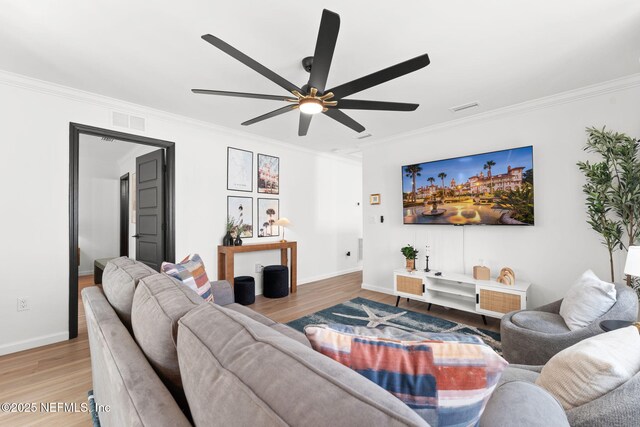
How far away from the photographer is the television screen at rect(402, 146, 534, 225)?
326 cm

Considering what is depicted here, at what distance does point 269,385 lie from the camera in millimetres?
517

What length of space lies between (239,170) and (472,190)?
3.28m

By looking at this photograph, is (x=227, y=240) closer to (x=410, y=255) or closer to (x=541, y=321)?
(x=410, y=255)

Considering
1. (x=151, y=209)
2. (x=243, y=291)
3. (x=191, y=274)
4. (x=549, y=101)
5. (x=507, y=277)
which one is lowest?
(x=243, y=291)

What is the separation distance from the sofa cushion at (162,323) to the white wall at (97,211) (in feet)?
20.4

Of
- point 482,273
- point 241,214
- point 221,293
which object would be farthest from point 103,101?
point 482,273

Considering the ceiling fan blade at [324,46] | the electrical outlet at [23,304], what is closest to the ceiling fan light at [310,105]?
the ceiling fan blade at [324,46]

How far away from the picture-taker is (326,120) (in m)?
3.79

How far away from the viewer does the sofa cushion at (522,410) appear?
2.24 ft

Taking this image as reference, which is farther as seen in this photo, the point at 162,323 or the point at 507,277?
the point at 507,277

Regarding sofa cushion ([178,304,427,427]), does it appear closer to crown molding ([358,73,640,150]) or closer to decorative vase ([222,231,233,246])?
decorative vase ([222,231,233,246])

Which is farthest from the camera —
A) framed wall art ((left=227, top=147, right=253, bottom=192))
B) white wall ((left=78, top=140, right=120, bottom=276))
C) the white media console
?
white wall ((left=78, top=140, right=120, bottom=276))

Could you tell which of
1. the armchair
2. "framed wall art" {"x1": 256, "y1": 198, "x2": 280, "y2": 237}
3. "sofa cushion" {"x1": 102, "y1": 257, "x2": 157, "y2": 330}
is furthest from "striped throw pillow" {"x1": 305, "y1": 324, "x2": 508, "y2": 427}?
"framed wall art" {"x1": 256, "y1": 198, "x2": 280, "y2": 237}

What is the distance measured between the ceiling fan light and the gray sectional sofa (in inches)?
62.9
